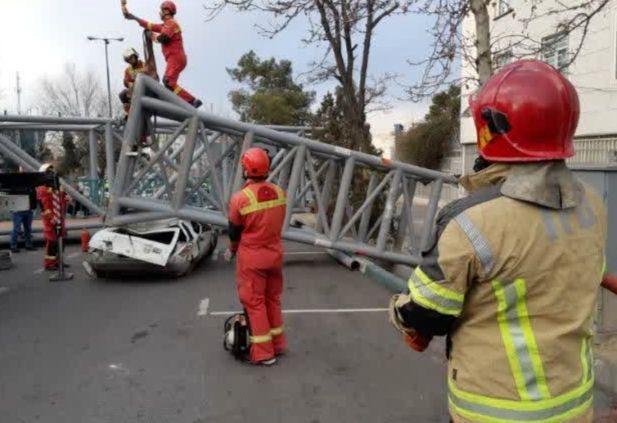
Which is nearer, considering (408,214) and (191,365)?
→ (191,365)

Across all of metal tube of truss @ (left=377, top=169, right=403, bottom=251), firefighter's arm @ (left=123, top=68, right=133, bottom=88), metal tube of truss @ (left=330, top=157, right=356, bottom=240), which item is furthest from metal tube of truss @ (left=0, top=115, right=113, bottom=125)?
metal tube of truss @ (left=377, top=169, right=403, bottom=251)

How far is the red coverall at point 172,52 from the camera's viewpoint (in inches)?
346

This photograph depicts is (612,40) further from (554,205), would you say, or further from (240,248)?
(554,205)

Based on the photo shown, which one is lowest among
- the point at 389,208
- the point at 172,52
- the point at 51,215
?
the point at 51,215

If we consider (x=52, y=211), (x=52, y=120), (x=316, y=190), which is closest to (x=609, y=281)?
(x=316, y=190)

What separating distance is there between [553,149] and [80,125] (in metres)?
13.3

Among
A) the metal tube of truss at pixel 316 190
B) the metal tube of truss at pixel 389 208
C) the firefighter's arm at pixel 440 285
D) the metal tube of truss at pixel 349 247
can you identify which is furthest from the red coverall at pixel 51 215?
the firefighter's arm at pixel 440 285

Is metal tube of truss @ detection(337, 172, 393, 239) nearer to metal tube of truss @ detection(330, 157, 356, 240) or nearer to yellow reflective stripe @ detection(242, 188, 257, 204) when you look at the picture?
metal tube of truss @ detection(330, 157, 356, 240)

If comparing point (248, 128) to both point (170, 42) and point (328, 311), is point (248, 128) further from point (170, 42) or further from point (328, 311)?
point (328, 311)

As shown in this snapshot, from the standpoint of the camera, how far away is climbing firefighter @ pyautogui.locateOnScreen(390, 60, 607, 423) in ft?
5.64

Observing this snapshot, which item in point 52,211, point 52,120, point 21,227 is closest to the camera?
point 52,211

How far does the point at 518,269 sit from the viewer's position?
1.72 m

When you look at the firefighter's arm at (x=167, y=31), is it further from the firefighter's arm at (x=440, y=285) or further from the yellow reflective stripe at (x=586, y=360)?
the yellow reflective stripe at (x=586, y=360)

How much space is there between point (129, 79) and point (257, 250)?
5259 mm
